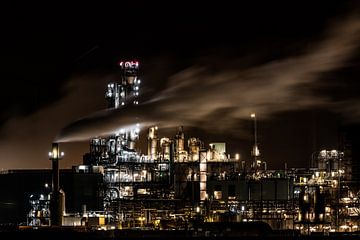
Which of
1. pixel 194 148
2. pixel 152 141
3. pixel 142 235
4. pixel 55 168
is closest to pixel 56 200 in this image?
pixel 55 168

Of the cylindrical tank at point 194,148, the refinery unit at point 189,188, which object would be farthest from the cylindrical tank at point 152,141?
the cylindrical tank at point 194,148

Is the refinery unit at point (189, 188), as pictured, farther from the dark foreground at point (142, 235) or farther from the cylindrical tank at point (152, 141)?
the dark foreground at point (142, 235)

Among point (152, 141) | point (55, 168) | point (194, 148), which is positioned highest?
point (152, 141)

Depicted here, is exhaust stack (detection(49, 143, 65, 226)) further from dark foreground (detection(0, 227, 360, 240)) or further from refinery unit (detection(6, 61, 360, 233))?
dark foreground (detection(0, 227, 360, 240))

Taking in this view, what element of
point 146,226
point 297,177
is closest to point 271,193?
point 297,177

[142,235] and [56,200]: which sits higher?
[56,200]

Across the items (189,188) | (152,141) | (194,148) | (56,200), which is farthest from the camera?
(152,141)

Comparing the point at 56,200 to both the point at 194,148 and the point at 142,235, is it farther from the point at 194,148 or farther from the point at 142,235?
the point at 194,148

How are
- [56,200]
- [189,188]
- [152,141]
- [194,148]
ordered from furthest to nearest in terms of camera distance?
[152,141], [194,148], [189,188], [56,200]

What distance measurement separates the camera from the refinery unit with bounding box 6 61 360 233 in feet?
145

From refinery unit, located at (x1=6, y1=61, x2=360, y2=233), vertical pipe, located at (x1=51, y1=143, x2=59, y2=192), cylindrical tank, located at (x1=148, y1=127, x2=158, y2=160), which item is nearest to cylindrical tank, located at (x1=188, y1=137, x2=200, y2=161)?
refinery unit, located at (x1=6, y1=61, x2=360, y2=233)

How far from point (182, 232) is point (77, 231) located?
543cm

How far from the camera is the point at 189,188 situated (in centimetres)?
4866

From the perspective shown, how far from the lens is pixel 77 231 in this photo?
36781 millimetres
